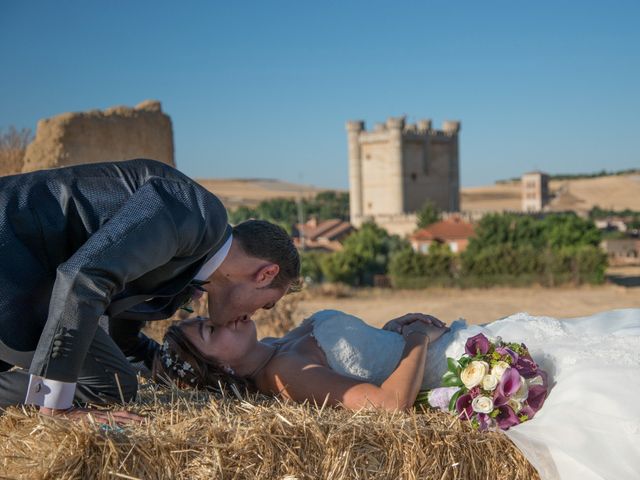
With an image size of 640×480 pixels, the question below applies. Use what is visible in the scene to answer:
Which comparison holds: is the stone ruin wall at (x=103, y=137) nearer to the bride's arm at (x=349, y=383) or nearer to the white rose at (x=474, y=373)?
the bride's arm at (x=349, y=383)

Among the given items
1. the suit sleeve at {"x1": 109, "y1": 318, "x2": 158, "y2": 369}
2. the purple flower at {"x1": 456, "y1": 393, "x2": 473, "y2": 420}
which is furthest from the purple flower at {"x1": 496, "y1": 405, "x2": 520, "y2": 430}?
the suit sleeve at {"x1": 109, "y1": 318, "x2": 158, "y2": 369}

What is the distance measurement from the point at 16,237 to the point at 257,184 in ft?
395

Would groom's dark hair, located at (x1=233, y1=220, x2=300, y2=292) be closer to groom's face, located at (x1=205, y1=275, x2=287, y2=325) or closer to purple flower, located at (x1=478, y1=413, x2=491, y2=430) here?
groom's face, located at (x1=205, y1=275, x2=287, y2=325)

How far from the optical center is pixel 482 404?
2.92 m

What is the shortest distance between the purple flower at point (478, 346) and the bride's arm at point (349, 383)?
26 cm

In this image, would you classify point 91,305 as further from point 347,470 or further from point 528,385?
point 528,385

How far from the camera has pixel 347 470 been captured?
8.28ft

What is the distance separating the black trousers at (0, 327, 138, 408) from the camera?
113 inches

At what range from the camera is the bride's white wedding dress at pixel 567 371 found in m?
2.71

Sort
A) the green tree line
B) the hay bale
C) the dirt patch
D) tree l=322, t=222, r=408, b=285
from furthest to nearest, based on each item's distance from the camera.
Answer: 1. tree l=322, t=222, r=408, b=285
2. the green tree line
3. the dirt patch
4. the hay bale

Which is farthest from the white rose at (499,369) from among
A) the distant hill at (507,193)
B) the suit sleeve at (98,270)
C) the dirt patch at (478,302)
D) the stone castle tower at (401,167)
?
the distant hill at (507,193)

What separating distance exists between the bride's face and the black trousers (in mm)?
465

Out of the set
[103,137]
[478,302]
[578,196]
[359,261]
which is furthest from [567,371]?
[578,196]

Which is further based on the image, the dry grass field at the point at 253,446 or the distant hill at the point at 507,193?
the distant hill at the point at 507,193
